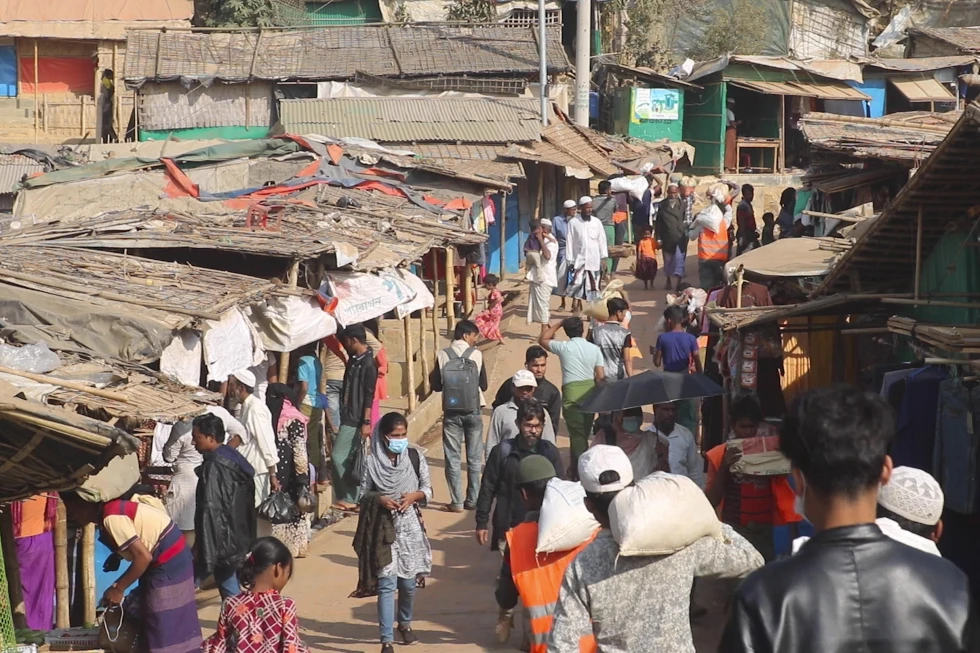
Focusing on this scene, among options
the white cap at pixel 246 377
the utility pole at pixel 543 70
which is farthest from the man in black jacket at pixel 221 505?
the utility pole at pixel 543 70

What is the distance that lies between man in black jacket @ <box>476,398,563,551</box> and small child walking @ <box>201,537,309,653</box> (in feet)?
9.05

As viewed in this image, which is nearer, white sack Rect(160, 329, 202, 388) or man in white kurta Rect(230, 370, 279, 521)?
white sack Rect(160, 329, 202, 388)

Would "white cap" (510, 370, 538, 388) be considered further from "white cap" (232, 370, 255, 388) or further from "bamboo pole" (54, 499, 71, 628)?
"bamboo pole" (54, 499, 71, 628)

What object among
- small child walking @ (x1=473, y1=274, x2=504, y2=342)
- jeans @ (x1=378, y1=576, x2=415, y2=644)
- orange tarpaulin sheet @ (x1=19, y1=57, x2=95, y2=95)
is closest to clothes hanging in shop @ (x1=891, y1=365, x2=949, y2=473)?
jeans @ (x1=378, y1=576, x2=415, y2=644)

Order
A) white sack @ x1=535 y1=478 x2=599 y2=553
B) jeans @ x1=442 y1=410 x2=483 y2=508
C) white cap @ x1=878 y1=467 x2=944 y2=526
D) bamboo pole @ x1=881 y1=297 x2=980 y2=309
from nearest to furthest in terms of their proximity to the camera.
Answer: white cap @ x1=878 y1=467 x2=944 y2=526 < white sack @ x1=535 y1=478 x2=599 y2=553 < bamboo pole @ x1=881 y1=297 x2=980 y2=309 < jeans @ x1=442 y1=410 x2=483 y2=508

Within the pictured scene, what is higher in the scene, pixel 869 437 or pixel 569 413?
pixel 869 437

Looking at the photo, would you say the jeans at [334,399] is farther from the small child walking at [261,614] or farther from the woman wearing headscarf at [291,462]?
the small child walking at [261,614]

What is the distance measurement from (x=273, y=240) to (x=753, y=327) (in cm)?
441

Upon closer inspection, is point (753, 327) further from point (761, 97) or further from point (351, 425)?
point (761, 97)

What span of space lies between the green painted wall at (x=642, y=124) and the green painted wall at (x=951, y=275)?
75.9ft

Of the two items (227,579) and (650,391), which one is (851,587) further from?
(650,391)

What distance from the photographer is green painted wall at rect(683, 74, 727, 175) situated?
1255 inches

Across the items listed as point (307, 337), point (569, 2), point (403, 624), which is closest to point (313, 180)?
point (307, 337)

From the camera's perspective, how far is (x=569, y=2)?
34.1 meters
